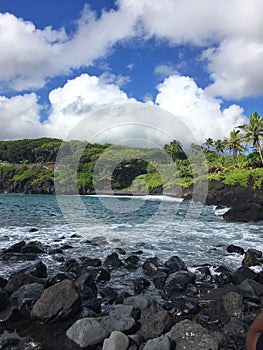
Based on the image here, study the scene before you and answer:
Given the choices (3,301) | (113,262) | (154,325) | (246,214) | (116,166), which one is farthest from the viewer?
(116,166)

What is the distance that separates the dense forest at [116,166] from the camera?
72.3 m

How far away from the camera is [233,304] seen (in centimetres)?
771

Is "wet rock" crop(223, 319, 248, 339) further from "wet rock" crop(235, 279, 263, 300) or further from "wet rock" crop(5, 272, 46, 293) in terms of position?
"wet rock" crop(5, 272, 46, 293)

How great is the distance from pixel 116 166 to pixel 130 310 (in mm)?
97275

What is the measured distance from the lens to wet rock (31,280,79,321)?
696 centimetres

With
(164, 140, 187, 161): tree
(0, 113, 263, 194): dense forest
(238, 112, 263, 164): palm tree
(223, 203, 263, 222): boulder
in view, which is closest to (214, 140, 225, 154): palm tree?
(0, 113, 263, 194): dense forest

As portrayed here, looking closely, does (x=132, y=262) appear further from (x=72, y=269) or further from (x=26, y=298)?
(x=26, y=298)

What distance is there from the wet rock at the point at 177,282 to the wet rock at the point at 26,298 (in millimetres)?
3974

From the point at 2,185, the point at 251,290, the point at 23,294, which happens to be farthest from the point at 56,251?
the point at 2,185

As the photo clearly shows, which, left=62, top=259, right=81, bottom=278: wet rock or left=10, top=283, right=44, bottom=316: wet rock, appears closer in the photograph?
left=10, top=283, right=44, bottom=316: wet rock

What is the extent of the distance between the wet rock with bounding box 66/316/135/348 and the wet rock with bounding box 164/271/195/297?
2.84 metres

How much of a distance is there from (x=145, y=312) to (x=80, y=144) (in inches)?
4545

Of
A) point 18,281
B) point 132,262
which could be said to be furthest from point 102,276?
point 18,281

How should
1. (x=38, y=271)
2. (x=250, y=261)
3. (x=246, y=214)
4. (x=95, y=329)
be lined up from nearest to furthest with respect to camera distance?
(x=95, y=329)
(x=38, y=271)
(x=250, y=261)
(x=246, y=214)
